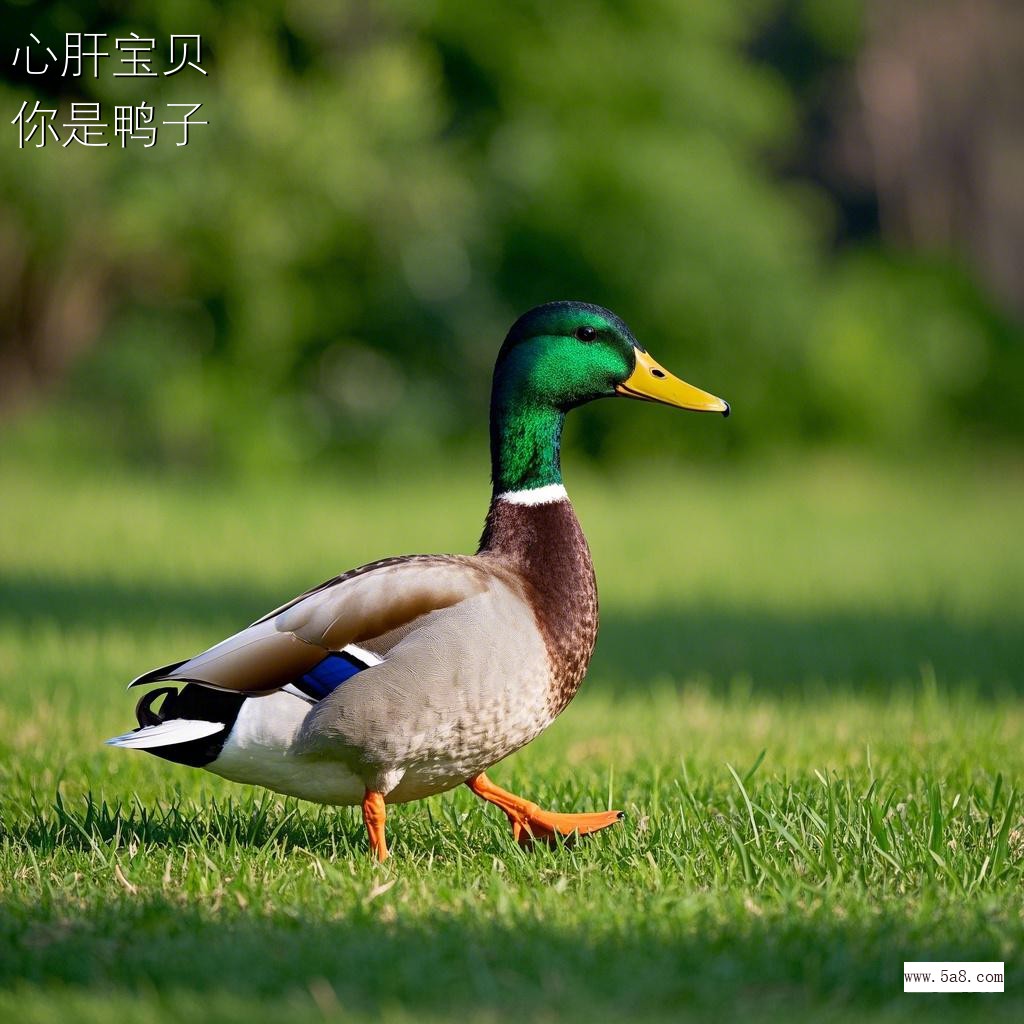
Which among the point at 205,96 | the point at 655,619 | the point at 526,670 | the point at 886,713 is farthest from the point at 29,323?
the point at 526,670

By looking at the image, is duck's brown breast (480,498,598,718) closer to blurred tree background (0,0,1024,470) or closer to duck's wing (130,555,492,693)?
duck's wing (130,555,492,693)

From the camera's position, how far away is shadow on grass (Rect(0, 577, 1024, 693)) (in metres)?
7.50

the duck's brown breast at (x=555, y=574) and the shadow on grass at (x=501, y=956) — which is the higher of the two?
the duck's brown breast at (x=555, y=574)

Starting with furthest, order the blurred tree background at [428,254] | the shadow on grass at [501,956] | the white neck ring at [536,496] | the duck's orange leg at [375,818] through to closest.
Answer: the blurred tree background at [428,254] → the white neck ring at [536,496] → the duck's orange leg at [375,818] → the shadow on grass at [501,956]

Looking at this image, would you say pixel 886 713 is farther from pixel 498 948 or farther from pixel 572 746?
pixel 498 948

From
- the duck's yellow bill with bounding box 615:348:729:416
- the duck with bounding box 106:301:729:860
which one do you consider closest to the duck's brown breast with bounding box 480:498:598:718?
the duck with bounding box 106:301:729:860

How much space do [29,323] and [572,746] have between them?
1472cm

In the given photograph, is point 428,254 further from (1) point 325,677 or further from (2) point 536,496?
(1) point 325,677

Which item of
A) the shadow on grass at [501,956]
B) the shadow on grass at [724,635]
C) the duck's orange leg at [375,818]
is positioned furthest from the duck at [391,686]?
the shadow on grass at [724,635]

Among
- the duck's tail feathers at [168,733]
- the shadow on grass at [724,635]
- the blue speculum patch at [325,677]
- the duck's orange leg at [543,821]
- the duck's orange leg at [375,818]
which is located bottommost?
the shadow on grass at [724,635]

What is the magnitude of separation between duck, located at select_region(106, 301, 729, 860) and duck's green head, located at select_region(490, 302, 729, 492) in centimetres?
32

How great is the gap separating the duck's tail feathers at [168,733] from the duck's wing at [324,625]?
0.10 metres

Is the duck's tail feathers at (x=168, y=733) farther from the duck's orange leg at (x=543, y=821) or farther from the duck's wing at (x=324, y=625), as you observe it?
the duck's orange leg at (x=543, y=821)

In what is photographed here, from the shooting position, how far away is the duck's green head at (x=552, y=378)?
403 cm
